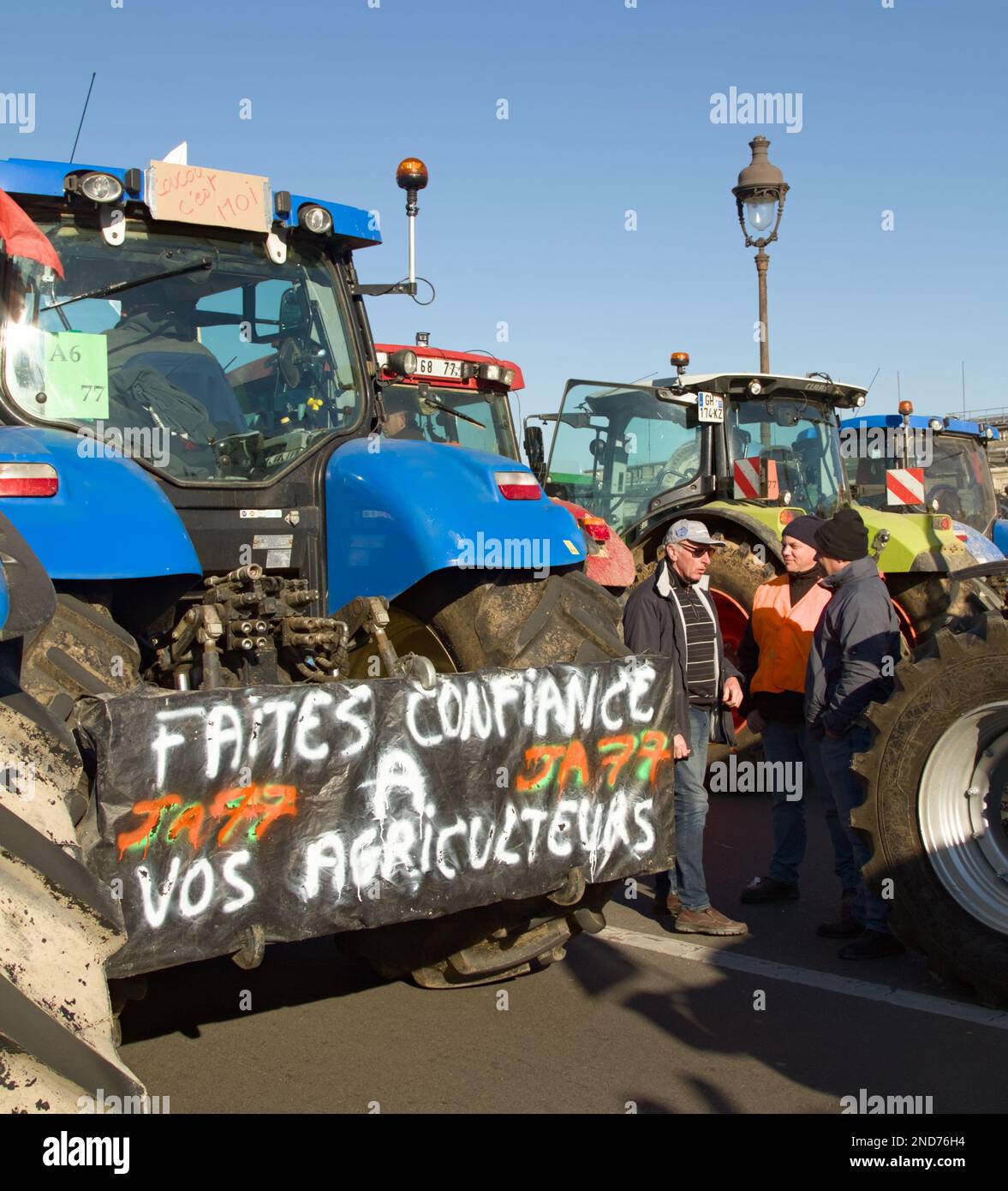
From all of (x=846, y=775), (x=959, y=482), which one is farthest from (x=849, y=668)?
(x=959, y=482)

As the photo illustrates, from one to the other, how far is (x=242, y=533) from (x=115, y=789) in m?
1.54

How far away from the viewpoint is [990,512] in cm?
1402

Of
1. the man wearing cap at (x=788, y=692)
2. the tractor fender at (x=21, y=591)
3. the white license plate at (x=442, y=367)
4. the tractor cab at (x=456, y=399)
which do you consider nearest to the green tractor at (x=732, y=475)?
the tractor cab at (x=456, y=399)

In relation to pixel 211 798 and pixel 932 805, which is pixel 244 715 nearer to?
pixel 211 798

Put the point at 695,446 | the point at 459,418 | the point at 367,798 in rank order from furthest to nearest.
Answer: the point at 459,418
the point at 695,446
the point at 367,798

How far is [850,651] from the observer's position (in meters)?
5.49

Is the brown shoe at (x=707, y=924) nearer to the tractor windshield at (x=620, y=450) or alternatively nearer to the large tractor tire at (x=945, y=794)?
the large tractor tire at (x=945, y=794)

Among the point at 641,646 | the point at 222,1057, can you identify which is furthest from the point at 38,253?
the point at 641,646

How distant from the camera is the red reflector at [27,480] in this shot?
3588 mm

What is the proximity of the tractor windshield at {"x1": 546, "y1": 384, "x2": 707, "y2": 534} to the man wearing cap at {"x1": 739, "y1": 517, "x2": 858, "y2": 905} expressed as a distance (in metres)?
4.07

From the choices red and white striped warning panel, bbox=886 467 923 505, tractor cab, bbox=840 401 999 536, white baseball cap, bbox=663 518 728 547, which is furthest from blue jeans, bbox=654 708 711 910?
tractor cab, bbox=840 401 999 536

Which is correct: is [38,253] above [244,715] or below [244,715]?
above

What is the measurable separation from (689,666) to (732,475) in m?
4.61

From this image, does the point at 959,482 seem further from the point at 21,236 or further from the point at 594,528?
the point at 21,236
